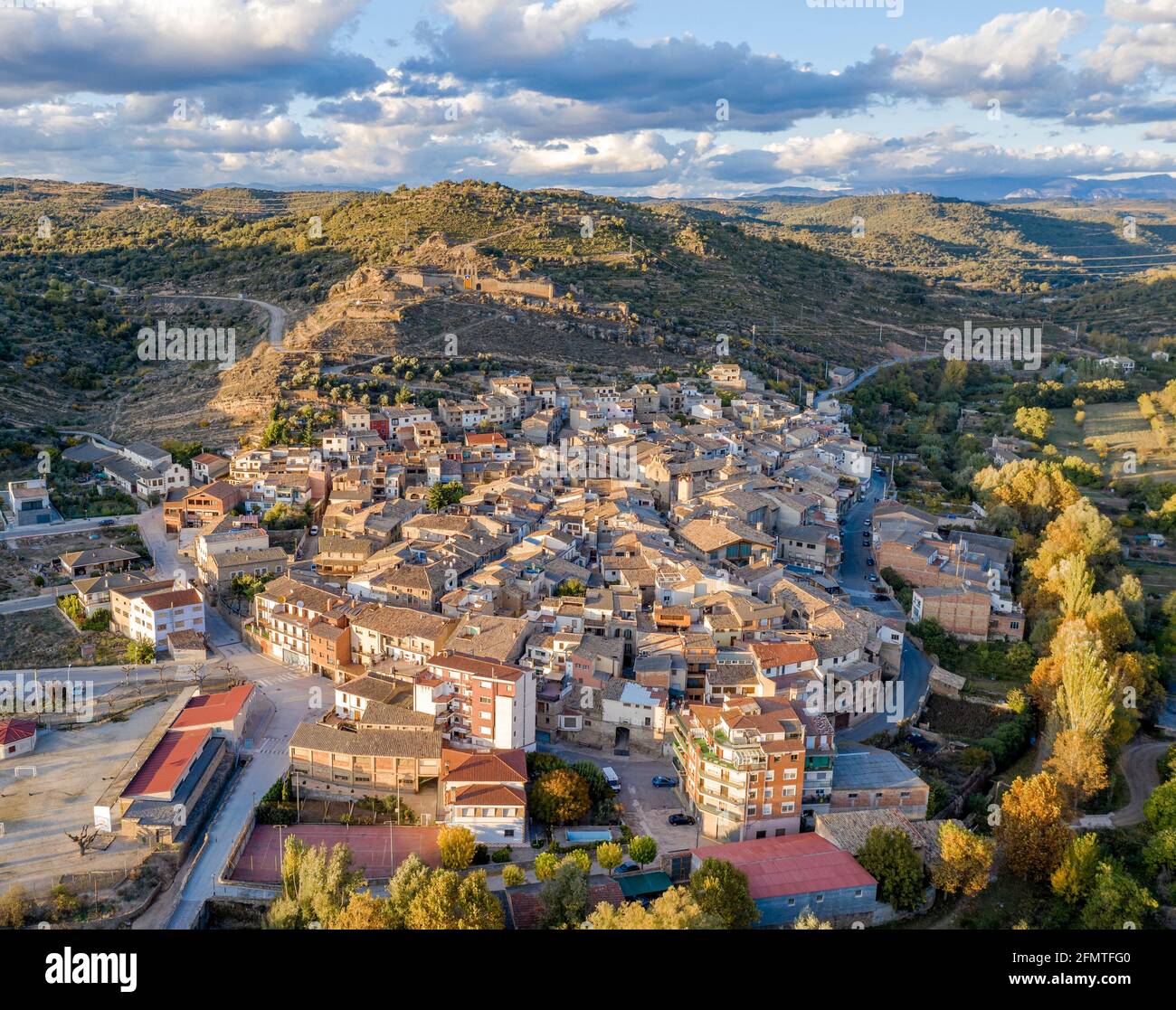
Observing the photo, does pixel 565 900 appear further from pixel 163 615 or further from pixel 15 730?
pixel 163 615

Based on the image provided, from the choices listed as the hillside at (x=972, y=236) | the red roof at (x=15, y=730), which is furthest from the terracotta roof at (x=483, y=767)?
the hillside at (x=972, y=236)

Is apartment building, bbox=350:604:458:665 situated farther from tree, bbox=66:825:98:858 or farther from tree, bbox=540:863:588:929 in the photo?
tree, bbox=540:863:588:929

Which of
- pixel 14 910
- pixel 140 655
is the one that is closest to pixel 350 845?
pixel 14 910

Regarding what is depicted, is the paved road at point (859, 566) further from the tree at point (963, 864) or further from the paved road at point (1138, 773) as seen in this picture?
the tree at point (963, 864)

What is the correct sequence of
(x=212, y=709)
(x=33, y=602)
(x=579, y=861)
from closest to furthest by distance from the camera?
(x=579, y=861) → (x=212, y=709) → (x=33, y=602)

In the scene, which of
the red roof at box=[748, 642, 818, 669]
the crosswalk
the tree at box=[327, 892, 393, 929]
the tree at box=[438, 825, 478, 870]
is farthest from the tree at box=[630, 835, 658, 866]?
the crosswalk

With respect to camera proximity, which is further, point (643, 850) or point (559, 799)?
point (559, 799)
